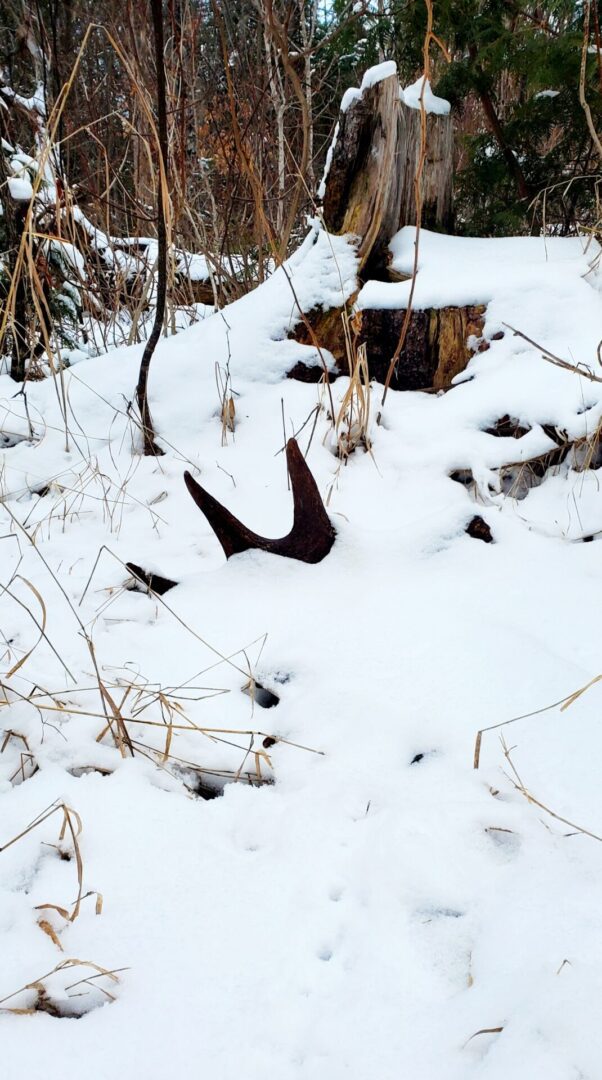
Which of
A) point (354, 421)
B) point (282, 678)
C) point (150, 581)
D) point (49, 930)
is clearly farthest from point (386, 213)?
point (49, 930)

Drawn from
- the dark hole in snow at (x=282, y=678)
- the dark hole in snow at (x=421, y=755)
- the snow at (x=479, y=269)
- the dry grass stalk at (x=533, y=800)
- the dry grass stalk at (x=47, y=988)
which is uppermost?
the snow at (x=479, y=269)

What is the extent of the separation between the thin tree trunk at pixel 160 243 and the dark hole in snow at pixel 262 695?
4.31 feet

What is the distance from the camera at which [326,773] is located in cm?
118

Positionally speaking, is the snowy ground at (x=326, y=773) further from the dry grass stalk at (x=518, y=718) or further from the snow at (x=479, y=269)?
the snow at (x=479, y=269)

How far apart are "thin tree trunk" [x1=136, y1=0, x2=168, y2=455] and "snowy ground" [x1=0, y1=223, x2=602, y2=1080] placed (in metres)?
0.25

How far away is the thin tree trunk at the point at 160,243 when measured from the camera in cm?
172

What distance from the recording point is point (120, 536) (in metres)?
2.04

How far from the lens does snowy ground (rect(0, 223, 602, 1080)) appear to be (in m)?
0.79

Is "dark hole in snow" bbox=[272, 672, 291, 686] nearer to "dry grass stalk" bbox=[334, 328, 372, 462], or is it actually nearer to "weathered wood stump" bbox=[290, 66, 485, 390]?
"dry grass stalk" bbox=[334, 328, 372, 462]

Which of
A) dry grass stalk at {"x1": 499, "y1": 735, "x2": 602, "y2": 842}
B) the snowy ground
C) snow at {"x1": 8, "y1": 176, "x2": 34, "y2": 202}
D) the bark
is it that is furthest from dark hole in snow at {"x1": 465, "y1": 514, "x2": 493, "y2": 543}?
snow at {"x1": 8, "y1": 176, "x2": 34, "y2": 202}

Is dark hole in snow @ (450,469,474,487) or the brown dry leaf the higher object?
dark hole in snow @ (450,469,474,487)

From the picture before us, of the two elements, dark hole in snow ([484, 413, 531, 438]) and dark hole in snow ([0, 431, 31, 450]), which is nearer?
dark hole in snow ([484, 413, 531, 438])

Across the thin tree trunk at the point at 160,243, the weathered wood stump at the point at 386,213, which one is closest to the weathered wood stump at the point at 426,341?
the weathered wood stump at the point at 386,213

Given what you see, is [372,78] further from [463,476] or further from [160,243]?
[463,476]
